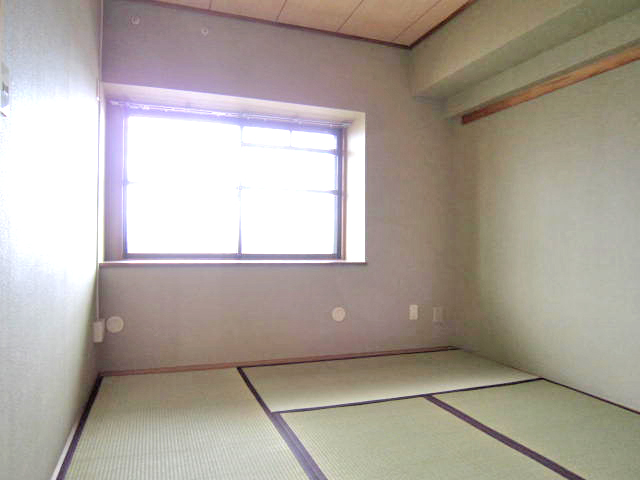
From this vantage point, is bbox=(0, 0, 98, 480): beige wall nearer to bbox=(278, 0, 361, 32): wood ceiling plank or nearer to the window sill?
the window sill

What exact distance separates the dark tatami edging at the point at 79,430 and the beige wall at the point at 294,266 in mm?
342

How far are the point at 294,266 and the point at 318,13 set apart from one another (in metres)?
1.89

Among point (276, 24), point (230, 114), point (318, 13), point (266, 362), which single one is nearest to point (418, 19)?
point (318, 13)

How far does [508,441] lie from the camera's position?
2.04 metres

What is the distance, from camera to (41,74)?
55.1 inches

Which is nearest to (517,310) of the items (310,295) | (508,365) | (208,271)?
(508,365)

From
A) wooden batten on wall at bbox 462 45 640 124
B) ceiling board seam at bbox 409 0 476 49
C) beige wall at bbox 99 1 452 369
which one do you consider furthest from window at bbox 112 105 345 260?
wooden batten on wall at bbox 462 45 640 124

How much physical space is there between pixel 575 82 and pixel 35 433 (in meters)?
3.29

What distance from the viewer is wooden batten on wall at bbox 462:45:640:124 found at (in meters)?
2.54

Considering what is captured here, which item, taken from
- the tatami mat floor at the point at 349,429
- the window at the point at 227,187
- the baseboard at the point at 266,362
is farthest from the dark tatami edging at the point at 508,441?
the window at the point at 227,187

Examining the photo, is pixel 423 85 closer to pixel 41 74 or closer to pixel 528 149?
pixel 528 149

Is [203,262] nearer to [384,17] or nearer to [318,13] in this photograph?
[318,13]

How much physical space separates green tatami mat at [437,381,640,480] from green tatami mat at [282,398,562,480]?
165mm

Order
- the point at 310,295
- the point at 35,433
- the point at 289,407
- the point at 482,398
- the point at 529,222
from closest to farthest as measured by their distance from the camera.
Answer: the point at 35,433
the point at 289,407
the point at 482,398
the point at 529,222
the point at 310,295
